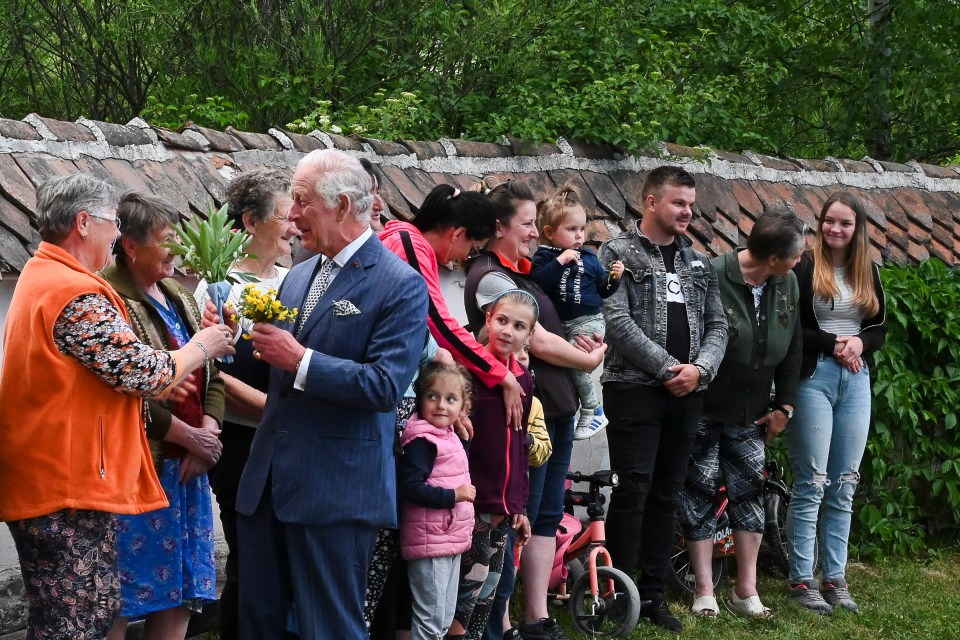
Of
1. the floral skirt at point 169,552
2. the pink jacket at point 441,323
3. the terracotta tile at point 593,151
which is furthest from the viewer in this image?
the terracotta tile at point 593,151

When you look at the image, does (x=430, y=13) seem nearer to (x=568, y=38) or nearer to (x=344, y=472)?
(x=568, y=38)

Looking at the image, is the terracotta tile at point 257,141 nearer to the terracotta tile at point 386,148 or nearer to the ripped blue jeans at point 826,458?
the terracotta tile at point 386,148

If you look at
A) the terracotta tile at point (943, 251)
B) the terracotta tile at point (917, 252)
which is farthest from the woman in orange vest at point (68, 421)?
the terracotta tile at point (943, 251)

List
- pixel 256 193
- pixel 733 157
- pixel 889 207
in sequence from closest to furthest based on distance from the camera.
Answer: pixel 256 193, pixel 733 157, pixel 889 207

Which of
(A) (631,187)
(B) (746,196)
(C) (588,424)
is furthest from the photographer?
(B) (746,196)

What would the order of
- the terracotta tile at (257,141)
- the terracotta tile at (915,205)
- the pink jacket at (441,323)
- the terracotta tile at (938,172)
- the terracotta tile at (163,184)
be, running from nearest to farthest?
the pink jacket at (441,323)
the terracotta tile at (163,184)
the terracotta tile at (257,141)
the terracotta tile at (915,205)
the terracotta tile at (938,172)

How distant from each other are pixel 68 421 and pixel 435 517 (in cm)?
138

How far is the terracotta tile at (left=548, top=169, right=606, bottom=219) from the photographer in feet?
21.4

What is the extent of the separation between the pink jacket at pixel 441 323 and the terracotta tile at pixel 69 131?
4.30 feet

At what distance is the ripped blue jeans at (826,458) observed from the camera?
6.52 meters

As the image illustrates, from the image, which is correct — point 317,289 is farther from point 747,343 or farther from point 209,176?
point 747,343

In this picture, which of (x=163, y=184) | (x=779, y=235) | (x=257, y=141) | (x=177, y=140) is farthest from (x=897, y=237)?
(x=163, y=184)

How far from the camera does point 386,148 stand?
592cm

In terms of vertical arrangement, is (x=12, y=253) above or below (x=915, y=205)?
below
